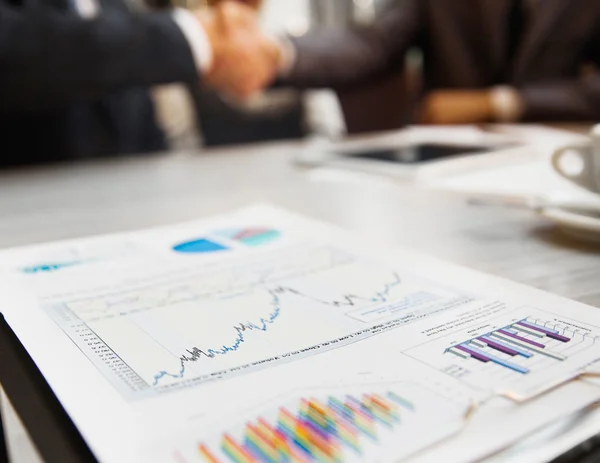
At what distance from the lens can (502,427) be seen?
0.22 metres

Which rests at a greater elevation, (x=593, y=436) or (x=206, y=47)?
(x=206, y=47)

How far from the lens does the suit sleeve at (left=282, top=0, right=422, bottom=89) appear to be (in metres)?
1.52

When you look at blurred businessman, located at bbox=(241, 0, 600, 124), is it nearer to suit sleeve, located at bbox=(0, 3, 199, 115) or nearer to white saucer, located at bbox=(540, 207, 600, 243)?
suit sleeve, located at bbox=(0, 3, 199, 115)

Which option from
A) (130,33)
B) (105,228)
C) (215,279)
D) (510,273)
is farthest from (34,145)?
→ (510,273)

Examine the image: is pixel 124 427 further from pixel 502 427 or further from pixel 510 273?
pixel 510 273

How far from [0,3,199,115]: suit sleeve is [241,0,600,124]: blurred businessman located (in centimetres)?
44

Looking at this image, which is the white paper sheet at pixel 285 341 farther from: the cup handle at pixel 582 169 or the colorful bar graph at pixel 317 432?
the cup handle at pixel 582 169

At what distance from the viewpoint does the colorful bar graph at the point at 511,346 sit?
0.87 feet

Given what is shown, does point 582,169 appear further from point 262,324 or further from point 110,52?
point 110,52

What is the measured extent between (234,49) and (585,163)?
2.52ft

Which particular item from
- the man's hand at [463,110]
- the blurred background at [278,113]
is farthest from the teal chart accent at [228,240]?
the blurred background at [278,113]

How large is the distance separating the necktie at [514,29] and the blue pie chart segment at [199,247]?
1422mm

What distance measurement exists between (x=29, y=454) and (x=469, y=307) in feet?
0.70

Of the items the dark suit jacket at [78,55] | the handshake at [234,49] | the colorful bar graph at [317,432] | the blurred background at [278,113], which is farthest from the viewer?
the blurred background at [278,113]
